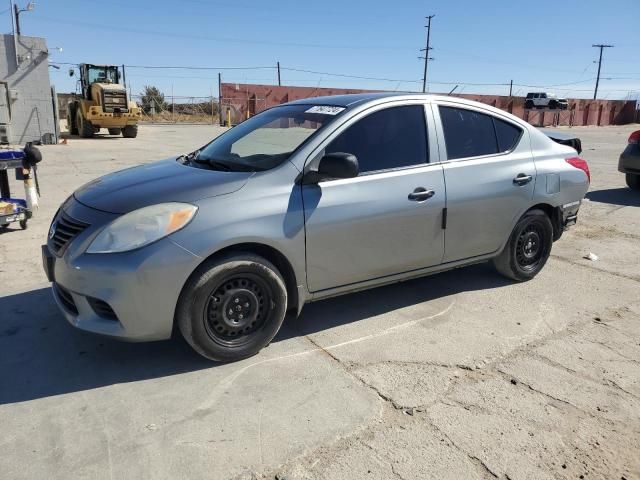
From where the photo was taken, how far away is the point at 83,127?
23.0 meters

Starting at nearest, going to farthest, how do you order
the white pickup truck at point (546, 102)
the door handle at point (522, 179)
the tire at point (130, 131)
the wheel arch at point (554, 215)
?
the door handle at point (522, 179) < the wheel arch at point (554, 215) < the tire at point (130, 131) < the white pickup truck at point (546, 102)

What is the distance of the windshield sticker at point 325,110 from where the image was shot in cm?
388

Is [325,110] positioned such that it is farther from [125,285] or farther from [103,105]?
[103,105]

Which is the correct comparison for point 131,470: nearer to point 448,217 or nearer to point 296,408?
point 296,408

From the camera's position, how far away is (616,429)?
2799 millimetres

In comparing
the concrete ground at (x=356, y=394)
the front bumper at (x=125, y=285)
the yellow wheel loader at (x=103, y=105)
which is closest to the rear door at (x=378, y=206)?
the concrete ground at (x=356, y=394)

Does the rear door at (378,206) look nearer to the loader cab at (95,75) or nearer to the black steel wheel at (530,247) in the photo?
the black steel wheel at (530,247)

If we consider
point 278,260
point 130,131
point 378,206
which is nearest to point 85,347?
point 278,260

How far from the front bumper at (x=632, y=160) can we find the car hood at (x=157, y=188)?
914cm

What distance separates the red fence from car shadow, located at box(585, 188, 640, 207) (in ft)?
75.0

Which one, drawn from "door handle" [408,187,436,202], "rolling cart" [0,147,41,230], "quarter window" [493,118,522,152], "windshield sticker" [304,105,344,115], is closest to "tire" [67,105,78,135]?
"rolling cart" [0,147,41,230]

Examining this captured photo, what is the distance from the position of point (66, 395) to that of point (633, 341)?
3.87m

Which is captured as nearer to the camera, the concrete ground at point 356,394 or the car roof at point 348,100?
the concrete ground at point 356,394

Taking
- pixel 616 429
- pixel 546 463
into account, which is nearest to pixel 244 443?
pixel 546 463
